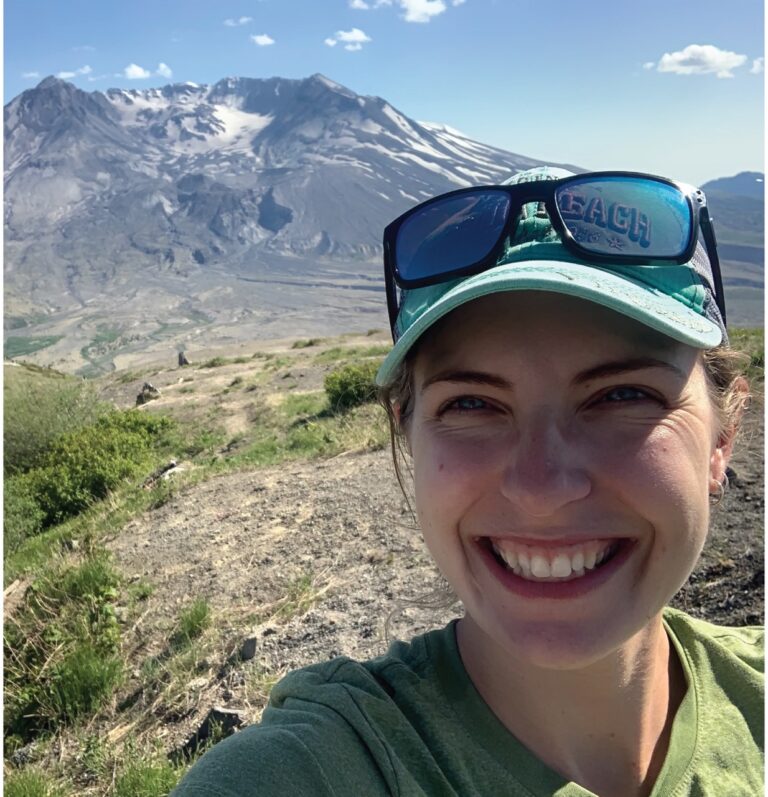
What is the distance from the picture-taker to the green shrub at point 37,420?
13.3 metres

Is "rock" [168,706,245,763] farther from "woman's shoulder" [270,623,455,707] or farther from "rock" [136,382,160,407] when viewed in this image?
"rock" [136,382,160,407]

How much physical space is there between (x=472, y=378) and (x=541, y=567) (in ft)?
1.18

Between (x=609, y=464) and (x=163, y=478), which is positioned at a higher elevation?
(x=609, y=464)

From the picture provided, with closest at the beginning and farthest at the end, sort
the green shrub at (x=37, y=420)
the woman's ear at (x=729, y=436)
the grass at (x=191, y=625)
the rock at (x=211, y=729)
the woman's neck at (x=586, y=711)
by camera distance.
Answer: the woman's neck at (x=586, y=711) → the woman's ear at (x=729, y=436) → the rock at (x=211, y=729) → the grass at (x=191, y=625) → the green shrub at (x=37, y=420)

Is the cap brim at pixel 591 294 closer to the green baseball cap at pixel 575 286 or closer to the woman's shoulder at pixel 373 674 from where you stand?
the green baseball cap at pixel 575 286

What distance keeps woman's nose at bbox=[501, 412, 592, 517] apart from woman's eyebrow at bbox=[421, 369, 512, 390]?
0.09 m

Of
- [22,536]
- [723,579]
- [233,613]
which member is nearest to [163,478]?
[22,536]

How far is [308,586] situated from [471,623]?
3.84 metres

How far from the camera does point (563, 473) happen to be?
1.17 metres

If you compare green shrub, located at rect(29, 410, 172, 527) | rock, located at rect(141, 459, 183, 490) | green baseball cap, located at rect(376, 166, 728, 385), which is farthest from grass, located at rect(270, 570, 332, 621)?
green shrub, located at rect(29, 410, 172, 527)

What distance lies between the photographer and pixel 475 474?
125 centimetres

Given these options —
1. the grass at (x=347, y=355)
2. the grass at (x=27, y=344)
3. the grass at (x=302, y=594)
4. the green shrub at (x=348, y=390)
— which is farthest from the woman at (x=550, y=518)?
the grass at (x=27, y=344)

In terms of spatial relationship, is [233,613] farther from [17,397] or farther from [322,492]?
[17,397]

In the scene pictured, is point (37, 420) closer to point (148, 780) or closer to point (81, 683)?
point (81, 683)
